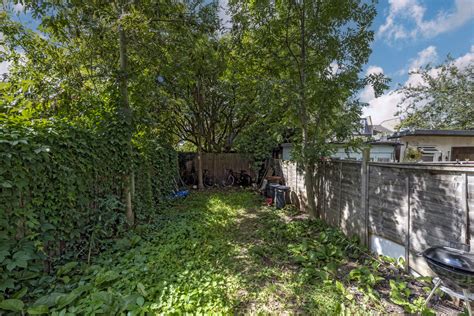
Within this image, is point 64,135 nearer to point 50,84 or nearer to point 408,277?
point 50,84

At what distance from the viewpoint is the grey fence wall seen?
2.27 metres

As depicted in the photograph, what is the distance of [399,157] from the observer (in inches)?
366

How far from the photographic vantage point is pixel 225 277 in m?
2.82

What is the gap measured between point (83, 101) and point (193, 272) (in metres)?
3.30

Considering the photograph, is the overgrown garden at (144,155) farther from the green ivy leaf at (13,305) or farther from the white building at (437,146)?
the white building at (437,146)

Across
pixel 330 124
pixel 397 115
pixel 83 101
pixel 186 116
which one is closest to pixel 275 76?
pixel 330 124

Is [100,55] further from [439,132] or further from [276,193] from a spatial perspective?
[439,132]

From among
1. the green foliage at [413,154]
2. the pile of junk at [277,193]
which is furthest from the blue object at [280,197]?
the green foliage at [413,154]

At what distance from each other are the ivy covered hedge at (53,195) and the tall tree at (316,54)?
3601 millimetres

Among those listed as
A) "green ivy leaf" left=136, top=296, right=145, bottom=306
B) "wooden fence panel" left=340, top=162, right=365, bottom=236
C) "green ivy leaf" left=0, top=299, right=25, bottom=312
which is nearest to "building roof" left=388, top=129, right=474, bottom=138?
"wooden fence panel" left=340, top=162, right=365, bottom=236

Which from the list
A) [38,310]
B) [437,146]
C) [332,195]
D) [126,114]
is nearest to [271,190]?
[332,195]

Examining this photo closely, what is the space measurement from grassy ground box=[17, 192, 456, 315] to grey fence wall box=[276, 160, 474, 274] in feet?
1.33

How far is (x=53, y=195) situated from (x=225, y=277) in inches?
90.5

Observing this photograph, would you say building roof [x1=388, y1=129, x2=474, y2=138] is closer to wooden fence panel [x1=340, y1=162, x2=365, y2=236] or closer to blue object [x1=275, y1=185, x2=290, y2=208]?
blue object [x1=275, y1=185, x2=290, y2=208]
